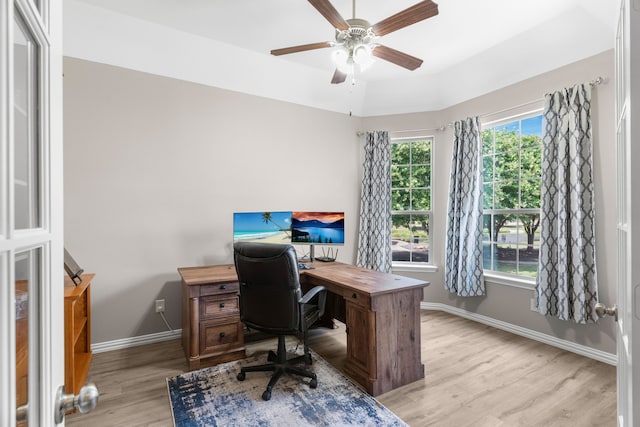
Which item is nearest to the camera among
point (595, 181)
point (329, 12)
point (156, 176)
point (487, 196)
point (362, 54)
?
point (329, 12)

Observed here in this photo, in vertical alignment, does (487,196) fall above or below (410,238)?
above

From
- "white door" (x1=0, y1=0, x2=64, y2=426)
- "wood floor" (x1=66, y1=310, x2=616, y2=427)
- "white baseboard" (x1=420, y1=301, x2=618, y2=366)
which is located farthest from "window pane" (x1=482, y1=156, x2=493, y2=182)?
"white door" (x1=0, y1=0, x2=64, y2=426)

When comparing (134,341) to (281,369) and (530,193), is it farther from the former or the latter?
(530,193)

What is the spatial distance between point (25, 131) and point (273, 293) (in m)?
1.77

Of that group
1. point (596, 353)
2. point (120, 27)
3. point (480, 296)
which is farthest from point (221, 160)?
point (596, 353)

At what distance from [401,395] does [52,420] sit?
2.12 meters

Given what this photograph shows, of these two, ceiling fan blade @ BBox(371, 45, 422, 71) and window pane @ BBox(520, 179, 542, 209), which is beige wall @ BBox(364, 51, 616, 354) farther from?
ceiling fan blade @ BBox(371, 45, 422, 71)

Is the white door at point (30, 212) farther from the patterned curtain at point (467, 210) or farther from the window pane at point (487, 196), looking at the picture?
the window pane at point (487, 196)

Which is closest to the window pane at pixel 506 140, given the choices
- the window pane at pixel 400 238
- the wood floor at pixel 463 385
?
the window pane at pixel 400 238

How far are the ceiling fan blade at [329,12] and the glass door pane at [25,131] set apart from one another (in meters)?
1.63

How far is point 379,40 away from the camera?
3078 mm

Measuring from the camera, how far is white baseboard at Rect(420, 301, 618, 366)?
2.68 m

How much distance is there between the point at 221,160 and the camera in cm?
338

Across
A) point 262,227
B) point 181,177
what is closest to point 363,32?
point 262,227
